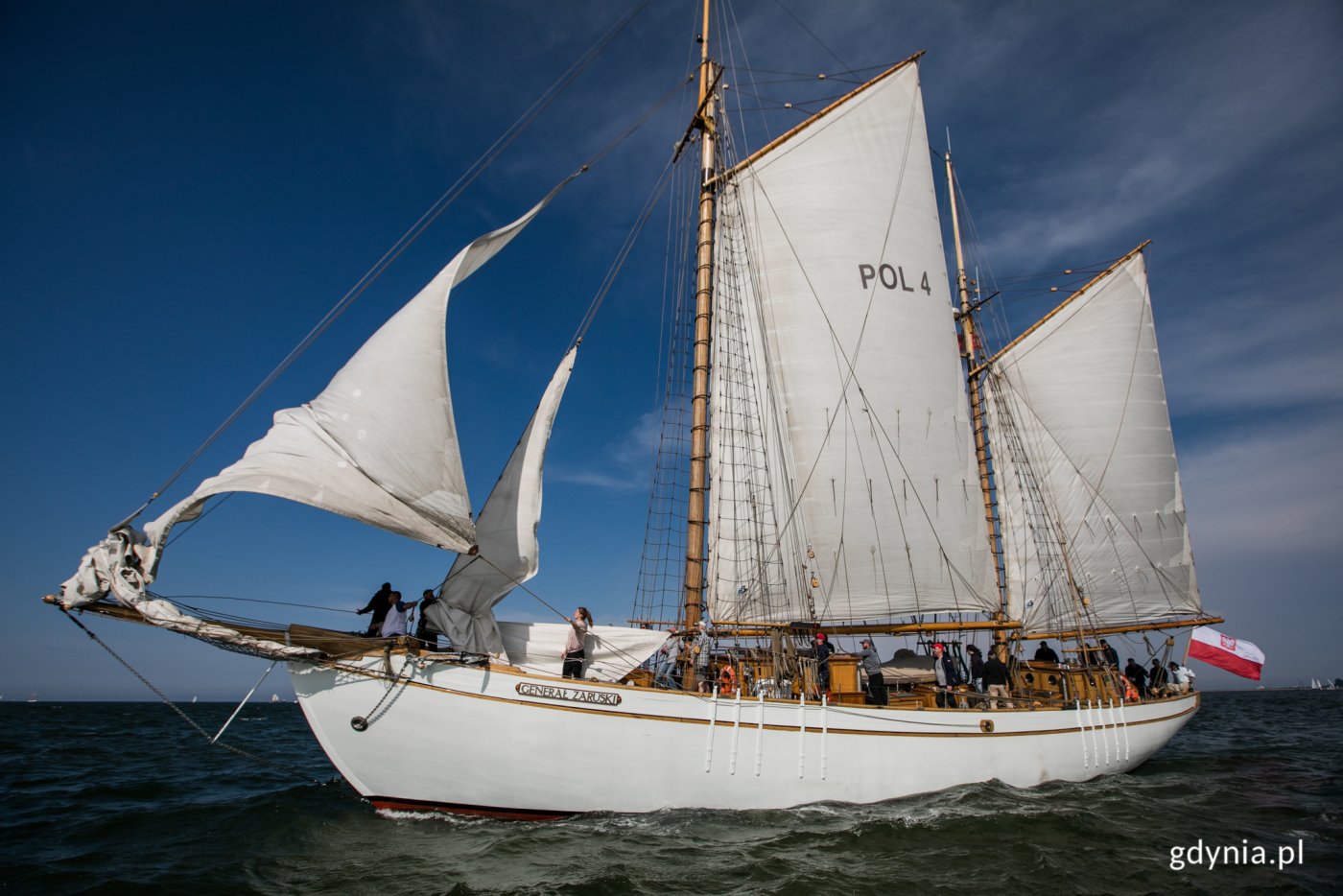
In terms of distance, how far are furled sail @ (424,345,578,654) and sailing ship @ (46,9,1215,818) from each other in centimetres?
4

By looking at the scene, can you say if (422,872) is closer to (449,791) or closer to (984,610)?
(449,791)

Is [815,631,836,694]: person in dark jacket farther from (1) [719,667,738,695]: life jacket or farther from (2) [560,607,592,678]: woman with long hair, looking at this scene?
(2) [560,607,592,678]: woman with long hair

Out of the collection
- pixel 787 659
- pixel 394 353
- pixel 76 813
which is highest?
pixel 394 353

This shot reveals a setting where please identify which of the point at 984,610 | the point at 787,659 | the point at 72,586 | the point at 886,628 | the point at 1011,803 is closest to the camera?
the point at 72,586

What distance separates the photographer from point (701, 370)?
15.6 metres

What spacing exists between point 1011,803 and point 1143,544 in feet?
63.3

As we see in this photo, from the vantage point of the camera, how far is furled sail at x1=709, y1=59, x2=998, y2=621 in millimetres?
18922

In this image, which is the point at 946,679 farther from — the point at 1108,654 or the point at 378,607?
the point at 378,607

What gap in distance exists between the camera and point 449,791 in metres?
9.53

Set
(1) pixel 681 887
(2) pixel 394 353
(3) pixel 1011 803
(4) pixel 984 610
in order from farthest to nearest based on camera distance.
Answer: (4) pixel 984 610, (3) pixel 1011 803, (2) pixel 394 353, (1) pixel 681 887

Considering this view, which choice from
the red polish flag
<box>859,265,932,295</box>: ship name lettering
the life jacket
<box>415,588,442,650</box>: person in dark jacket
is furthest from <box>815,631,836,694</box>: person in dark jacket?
the red polish flag

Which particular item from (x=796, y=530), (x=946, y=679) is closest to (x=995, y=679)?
(x=946, y=679)

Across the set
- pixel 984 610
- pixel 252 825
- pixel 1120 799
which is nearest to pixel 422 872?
pixel 252 825

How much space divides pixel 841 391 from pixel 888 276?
4.62 m
